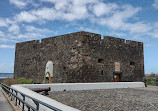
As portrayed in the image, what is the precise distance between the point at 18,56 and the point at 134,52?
13.0 m

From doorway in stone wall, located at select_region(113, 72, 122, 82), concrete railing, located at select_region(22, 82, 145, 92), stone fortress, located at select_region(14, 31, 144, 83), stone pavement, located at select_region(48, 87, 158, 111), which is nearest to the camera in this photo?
stone pavement, located at select_region(48, 87, 158, 111)

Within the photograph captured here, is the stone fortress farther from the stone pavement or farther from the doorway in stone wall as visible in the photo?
the stone pavement

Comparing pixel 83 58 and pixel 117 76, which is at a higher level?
pixel 83 58

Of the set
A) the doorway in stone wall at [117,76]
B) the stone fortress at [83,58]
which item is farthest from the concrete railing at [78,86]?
the doorway in stone wall at [117,76]

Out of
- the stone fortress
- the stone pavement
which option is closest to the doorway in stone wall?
the stone fortress

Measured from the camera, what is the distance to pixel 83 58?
13625 millimetres

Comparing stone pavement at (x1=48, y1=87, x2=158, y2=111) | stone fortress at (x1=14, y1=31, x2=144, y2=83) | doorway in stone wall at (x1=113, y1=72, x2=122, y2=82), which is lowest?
stone pavement at (x1=48, y1=87, x2=158, y2=111)

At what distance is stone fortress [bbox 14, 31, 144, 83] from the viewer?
13.8m

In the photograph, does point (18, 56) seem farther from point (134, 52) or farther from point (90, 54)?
point (134, 52)

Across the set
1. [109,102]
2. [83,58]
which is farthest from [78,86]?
[109,102]

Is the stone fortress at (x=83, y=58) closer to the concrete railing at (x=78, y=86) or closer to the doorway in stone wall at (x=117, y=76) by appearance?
the doorway in stone wall at (x=117, y=76)

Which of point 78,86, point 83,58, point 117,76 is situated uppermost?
point 83,58

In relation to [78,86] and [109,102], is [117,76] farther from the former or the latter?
[109,102]

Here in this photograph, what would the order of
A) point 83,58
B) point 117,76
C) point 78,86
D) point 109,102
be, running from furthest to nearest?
point 117,76, point 83,58, point 78,86, point 109,102
